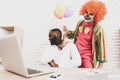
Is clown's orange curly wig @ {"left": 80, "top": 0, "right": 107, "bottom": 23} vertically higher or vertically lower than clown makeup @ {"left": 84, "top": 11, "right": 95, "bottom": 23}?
higher

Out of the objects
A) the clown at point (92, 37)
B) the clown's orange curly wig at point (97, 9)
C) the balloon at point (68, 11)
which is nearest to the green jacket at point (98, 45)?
the clown at point (92, 37)

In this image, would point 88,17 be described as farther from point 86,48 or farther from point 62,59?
point 62,59

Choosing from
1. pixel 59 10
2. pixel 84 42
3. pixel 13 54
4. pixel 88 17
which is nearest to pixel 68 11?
pixel 59 10

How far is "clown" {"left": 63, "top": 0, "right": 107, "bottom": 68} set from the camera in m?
2.37

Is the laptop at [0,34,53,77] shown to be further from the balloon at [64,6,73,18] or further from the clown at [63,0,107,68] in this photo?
the balloon at [64,6,73,18]

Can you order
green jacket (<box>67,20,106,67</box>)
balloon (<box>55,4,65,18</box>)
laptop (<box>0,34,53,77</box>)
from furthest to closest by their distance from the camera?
balloon (<box>55,4,65,18</box>) < green jacket (<box>67,20,106,67</box>) < laptop (<box>0,34,53,77</box>)

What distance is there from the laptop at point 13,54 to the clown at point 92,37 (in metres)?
1.05

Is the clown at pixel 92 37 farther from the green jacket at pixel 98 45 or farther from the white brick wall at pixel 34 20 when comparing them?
the white brick wall at pixel 34 20

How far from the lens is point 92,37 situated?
2365 mm

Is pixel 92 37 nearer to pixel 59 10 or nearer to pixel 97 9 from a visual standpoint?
pixel 97 9

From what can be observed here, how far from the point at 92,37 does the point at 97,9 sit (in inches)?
12.5

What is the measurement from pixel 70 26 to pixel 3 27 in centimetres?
79

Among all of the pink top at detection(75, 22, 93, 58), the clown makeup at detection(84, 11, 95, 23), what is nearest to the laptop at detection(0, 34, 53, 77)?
the pink top at detection(75, 22, 93, 58)

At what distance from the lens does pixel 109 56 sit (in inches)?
96.0
